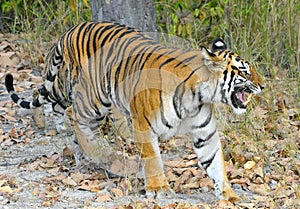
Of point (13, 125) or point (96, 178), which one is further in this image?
point (13, 125)

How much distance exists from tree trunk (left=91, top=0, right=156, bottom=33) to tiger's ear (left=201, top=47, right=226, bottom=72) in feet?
6.58

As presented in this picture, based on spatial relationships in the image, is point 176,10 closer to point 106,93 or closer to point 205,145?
point 106,93

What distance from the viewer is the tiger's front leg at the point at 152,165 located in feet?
15.3

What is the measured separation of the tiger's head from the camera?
4414 mm

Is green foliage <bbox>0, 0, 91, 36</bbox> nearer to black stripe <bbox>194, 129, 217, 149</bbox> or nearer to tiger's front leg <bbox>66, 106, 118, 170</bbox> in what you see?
tiger's front leg <bbox>66, 106, 118, 170</bbox>

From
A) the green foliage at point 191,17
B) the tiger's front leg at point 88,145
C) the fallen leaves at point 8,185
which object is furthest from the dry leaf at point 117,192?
the green foliage at point 191,17

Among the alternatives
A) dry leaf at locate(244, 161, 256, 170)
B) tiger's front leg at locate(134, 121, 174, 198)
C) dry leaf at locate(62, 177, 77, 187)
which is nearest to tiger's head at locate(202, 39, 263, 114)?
tiger's front leg at locate(134, 121, 174, 198)

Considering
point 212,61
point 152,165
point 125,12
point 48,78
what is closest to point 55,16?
point 125,12

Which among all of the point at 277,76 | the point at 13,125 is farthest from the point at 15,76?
the point at 277,76

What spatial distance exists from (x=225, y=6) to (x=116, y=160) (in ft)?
9.17

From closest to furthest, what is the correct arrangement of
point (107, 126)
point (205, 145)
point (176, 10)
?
1. point (205, 145)
2. point (107, 126)
3. point (176, 10)

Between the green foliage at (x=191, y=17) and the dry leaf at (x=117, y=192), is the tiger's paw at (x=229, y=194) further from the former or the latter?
the green foliage at (x=191, y=17)

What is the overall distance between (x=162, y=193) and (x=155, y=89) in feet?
2.39

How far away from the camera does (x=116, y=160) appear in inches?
214
